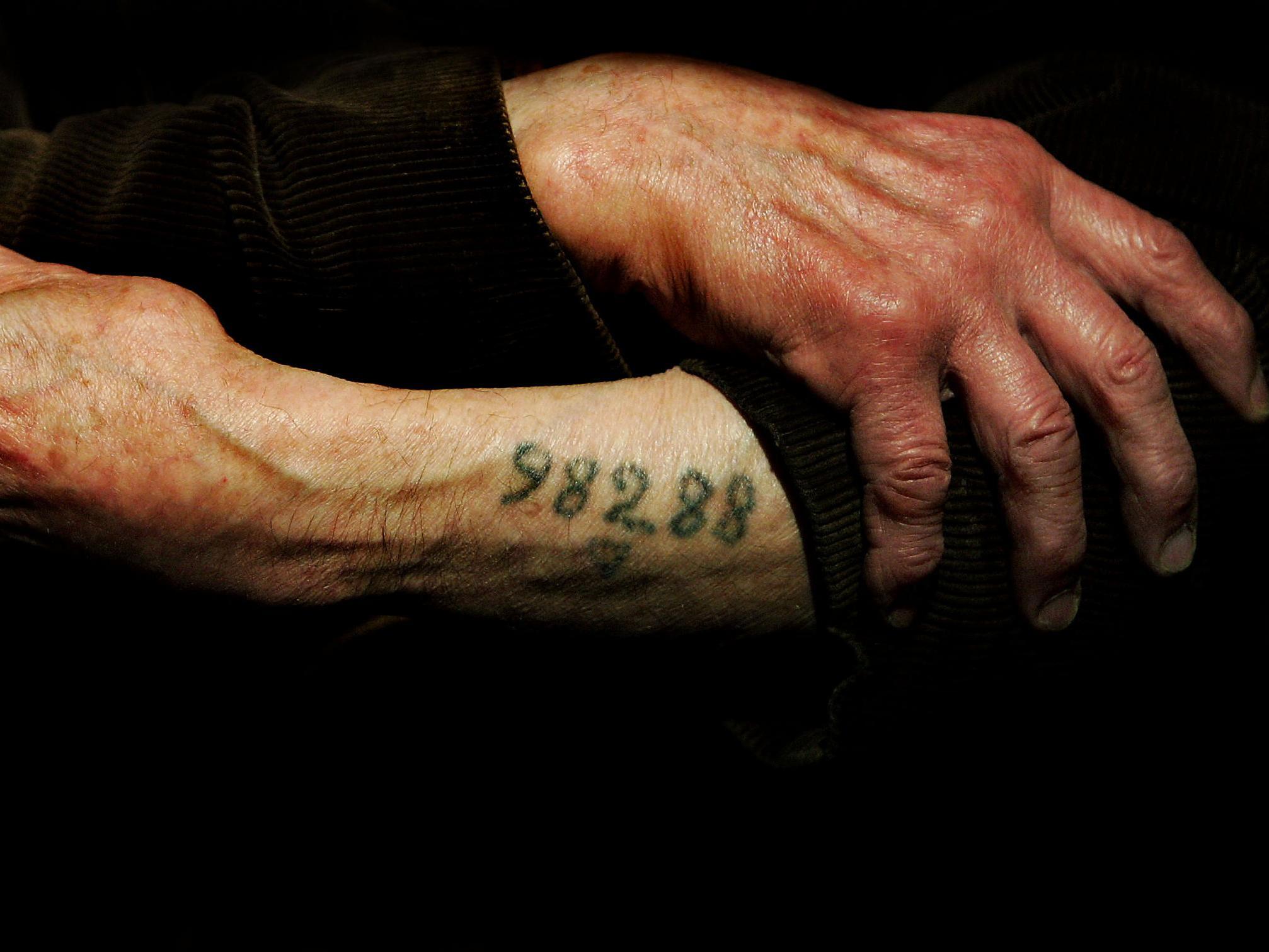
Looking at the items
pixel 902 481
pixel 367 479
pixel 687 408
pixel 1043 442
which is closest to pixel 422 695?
pixel 367 479

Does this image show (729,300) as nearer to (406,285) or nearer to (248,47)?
(406,285)

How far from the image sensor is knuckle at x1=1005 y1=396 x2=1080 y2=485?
0.74 m

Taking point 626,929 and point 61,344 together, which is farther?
point 626,929

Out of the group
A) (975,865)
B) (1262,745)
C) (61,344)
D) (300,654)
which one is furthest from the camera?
(975,865)

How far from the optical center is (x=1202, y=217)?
33.9 inches

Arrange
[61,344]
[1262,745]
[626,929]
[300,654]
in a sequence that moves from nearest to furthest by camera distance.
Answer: [61,344] < [300,654] < [1262,745] < [626,929]

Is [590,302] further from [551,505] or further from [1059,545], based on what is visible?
[1059,545]

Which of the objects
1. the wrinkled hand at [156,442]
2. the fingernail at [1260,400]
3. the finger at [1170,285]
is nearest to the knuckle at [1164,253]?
the finger at [1170,285]

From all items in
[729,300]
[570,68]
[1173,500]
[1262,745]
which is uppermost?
[570,68]

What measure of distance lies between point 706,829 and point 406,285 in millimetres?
955

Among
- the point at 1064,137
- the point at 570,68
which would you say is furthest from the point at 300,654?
the point at 1064,137

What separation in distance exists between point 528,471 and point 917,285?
1.18 ft

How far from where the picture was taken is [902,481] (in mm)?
728

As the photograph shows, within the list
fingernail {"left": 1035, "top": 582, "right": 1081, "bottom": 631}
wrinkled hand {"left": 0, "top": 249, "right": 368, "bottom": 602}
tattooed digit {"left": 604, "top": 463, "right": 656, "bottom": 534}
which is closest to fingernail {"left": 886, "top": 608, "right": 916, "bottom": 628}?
fingernail {"left": 1035, "top": 582, "right": 1081, "bottom": 631}
